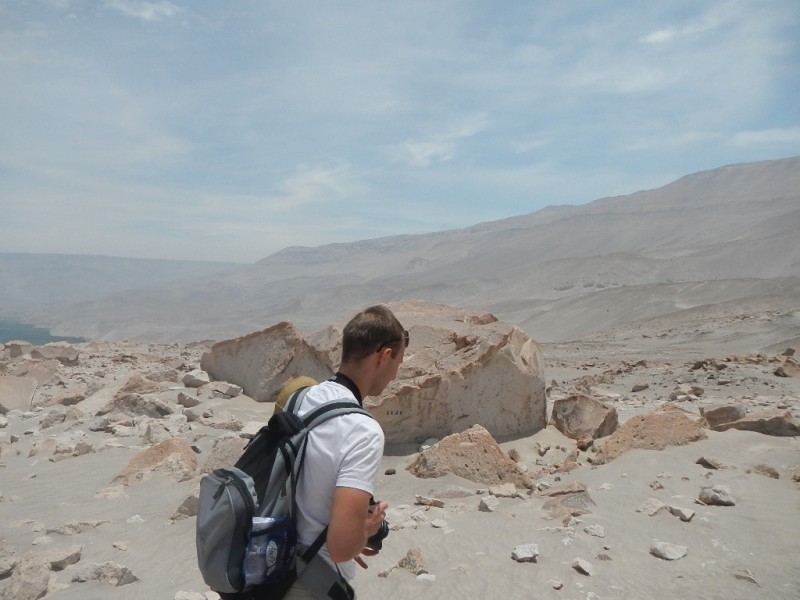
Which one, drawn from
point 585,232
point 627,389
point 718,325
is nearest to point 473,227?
point 585,232

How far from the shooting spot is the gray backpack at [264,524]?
174cm

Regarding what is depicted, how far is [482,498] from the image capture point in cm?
468

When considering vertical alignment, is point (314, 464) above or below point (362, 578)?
above

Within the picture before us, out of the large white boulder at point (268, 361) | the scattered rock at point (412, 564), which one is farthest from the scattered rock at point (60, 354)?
the scattered rock at point (412, 564)

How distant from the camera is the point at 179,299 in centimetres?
12269

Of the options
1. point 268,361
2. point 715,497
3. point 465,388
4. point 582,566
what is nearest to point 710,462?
point 715,497

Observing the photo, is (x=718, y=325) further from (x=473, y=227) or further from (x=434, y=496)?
(x=473, y=227)

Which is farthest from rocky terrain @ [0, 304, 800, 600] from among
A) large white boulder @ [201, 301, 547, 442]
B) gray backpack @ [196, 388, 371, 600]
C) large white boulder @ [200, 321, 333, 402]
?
gray backpack @ [196, 388, 371, 600]

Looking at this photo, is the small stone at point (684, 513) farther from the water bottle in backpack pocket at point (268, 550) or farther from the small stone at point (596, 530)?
the water bottle in backpack pocket at point (268, 550)

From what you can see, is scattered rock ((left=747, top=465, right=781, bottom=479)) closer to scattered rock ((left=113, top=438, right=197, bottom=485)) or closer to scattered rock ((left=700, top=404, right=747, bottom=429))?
scattered rock ((left=700, top=404, right=747, bottom=429))

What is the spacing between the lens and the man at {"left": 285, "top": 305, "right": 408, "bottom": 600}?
1725mm

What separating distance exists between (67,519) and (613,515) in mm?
3906

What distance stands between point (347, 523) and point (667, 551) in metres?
2.79

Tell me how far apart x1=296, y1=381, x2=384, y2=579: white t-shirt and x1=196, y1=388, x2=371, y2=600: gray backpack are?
21mm
